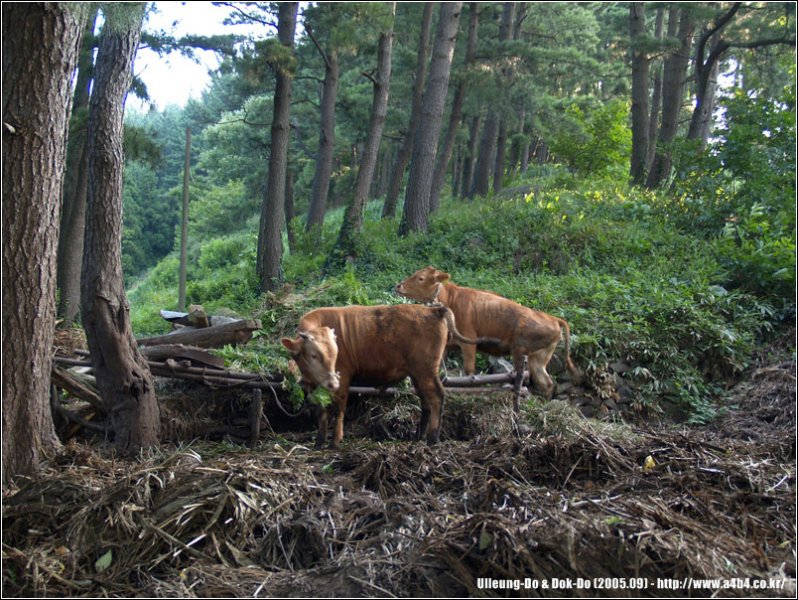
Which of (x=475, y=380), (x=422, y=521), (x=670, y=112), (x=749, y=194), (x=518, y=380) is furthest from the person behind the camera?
(x=670, y=112)

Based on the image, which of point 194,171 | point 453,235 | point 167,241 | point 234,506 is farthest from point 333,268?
point 194,171

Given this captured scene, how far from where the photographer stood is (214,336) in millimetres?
9797

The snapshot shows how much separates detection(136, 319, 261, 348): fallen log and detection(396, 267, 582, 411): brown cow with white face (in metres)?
2.39

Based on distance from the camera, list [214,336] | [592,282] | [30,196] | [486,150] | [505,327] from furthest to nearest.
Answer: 1. [486,150]
2. [592,282]
3. [214,336]
4. [505,327]
5. [30,196]

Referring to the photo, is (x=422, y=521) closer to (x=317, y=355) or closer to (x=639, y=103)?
(x=317, y=355)

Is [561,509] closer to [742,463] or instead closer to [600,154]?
[742,463]

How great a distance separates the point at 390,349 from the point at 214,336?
114 inches

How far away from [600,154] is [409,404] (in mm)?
19583

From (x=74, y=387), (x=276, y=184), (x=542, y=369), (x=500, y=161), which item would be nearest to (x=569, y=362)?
(x=542, y=369)

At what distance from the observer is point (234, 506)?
5641 mm

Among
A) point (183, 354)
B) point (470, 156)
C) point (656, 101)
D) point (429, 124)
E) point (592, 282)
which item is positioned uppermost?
point (656, 101)

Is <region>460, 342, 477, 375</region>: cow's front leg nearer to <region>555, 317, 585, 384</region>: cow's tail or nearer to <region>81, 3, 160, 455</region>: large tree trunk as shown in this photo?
<region>555, 317, 585, 384</region>: cow's tail

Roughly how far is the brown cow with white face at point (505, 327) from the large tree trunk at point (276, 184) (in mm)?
8930

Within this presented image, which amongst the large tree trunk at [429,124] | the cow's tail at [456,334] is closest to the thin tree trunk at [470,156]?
the large tree trunk at [429,124]
